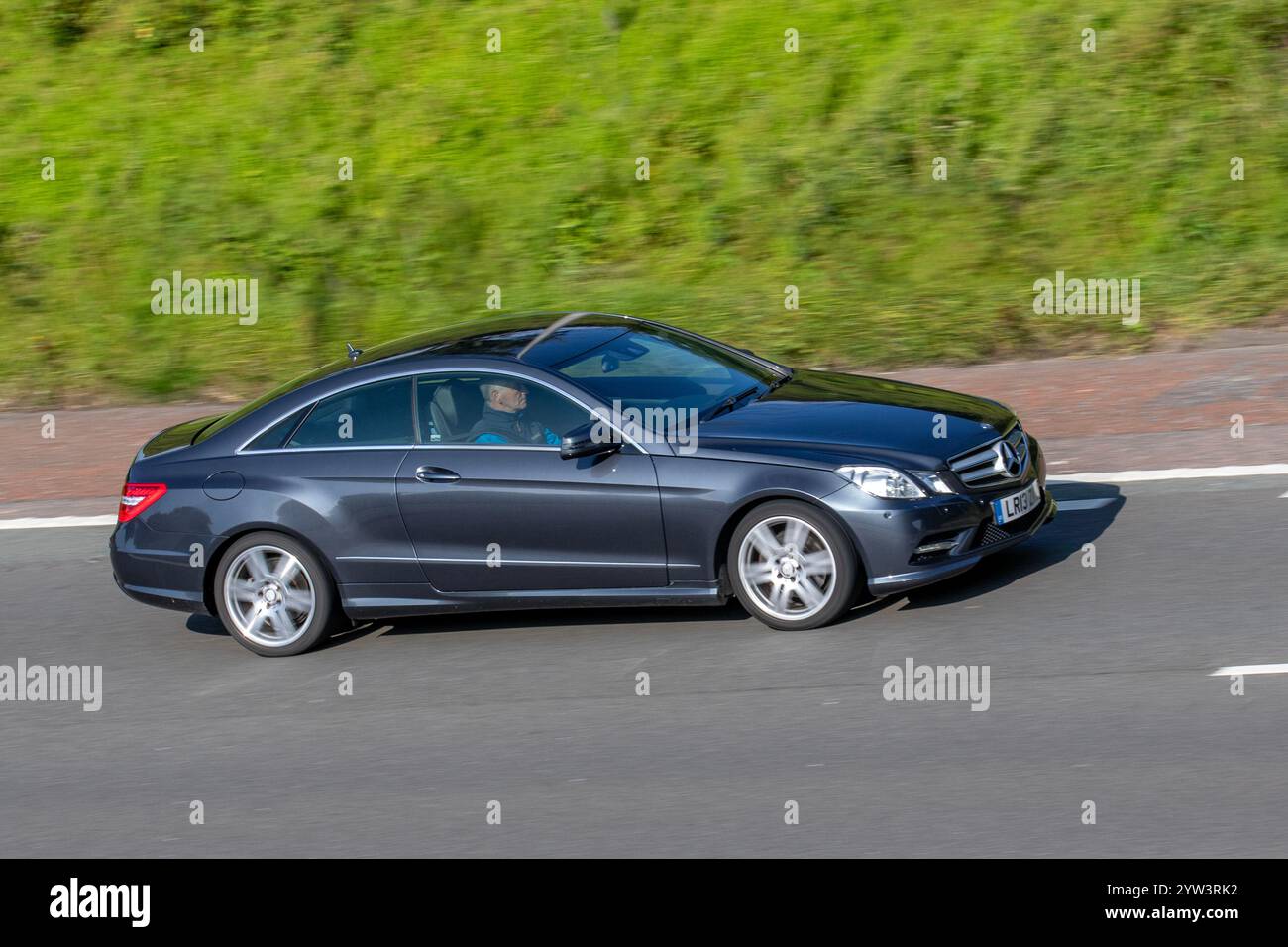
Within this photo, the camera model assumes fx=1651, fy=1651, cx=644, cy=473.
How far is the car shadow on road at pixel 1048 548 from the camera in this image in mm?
8391

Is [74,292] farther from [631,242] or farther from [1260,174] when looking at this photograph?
[1260,174]

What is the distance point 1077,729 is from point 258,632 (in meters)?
4.27

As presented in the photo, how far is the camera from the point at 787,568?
784 cm

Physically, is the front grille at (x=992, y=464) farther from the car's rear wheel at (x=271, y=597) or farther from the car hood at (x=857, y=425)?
the car's rear wheel at (x=271, y=597)

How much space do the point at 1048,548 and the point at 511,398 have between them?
3044mm

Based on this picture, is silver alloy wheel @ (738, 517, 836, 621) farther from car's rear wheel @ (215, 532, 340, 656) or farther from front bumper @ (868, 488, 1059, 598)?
car's rear wheel @ (215, 532, 340, 656)

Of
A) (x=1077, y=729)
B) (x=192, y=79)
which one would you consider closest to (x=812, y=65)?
(x=192, y=79)

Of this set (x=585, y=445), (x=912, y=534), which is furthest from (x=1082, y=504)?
(x=585, y=445)

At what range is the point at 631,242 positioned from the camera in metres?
16.5

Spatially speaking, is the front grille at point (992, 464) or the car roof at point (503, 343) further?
the car roof at point (503, 343)

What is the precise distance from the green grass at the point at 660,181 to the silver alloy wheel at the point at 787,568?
241 inches

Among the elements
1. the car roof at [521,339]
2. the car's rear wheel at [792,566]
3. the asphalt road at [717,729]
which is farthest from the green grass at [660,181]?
the car's rear wheel at [792,566]

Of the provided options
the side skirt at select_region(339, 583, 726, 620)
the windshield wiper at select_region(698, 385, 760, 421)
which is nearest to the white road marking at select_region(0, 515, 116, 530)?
the side skirt at select_region(339, 583, 726, 620)

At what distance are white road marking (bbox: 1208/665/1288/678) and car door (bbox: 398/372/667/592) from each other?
8.45 ft
